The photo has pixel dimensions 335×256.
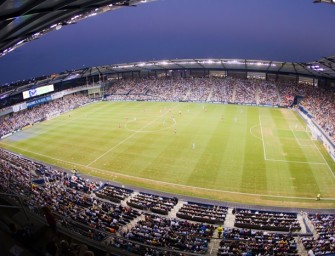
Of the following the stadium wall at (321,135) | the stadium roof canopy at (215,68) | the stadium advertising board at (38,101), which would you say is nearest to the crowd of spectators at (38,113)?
the stadium advertising board at (38,101)

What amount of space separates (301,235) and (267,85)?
57.6m

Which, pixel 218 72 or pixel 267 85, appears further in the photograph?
pixel 218 72

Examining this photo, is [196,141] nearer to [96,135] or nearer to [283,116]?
[96,135]

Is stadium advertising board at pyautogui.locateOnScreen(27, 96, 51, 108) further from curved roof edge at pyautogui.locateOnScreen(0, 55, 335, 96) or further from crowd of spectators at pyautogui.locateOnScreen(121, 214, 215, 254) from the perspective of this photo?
crowd of spectators at pyautogui.locateOnScreen(121, 214, 215, 254)

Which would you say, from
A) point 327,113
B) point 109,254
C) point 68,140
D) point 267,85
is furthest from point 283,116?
point 109,254

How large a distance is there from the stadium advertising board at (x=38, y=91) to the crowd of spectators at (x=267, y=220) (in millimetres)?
58364

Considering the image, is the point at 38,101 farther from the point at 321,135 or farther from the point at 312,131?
the point at 321,135

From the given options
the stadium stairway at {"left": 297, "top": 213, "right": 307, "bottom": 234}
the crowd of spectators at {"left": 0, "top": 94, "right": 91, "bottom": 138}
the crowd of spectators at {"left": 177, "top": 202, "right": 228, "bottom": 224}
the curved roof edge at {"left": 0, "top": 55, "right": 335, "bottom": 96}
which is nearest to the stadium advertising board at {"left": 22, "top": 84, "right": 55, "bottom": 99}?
the curved roof edge at {"left": 0, "top": 55, "right": 335, "bottom": 96}

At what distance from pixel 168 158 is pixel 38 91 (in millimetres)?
46349

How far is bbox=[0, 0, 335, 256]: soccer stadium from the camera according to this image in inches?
570

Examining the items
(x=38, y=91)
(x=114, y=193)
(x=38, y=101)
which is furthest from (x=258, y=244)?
(x=38, y=91)

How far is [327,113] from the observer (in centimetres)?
5031

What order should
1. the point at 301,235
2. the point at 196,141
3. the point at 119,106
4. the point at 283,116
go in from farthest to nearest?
the point at 119,106
the point at 283,116
the point at 196,141
the point at 301,235

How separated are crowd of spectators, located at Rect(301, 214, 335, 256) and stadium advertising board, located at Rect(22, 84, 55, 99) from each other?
62969 mm
